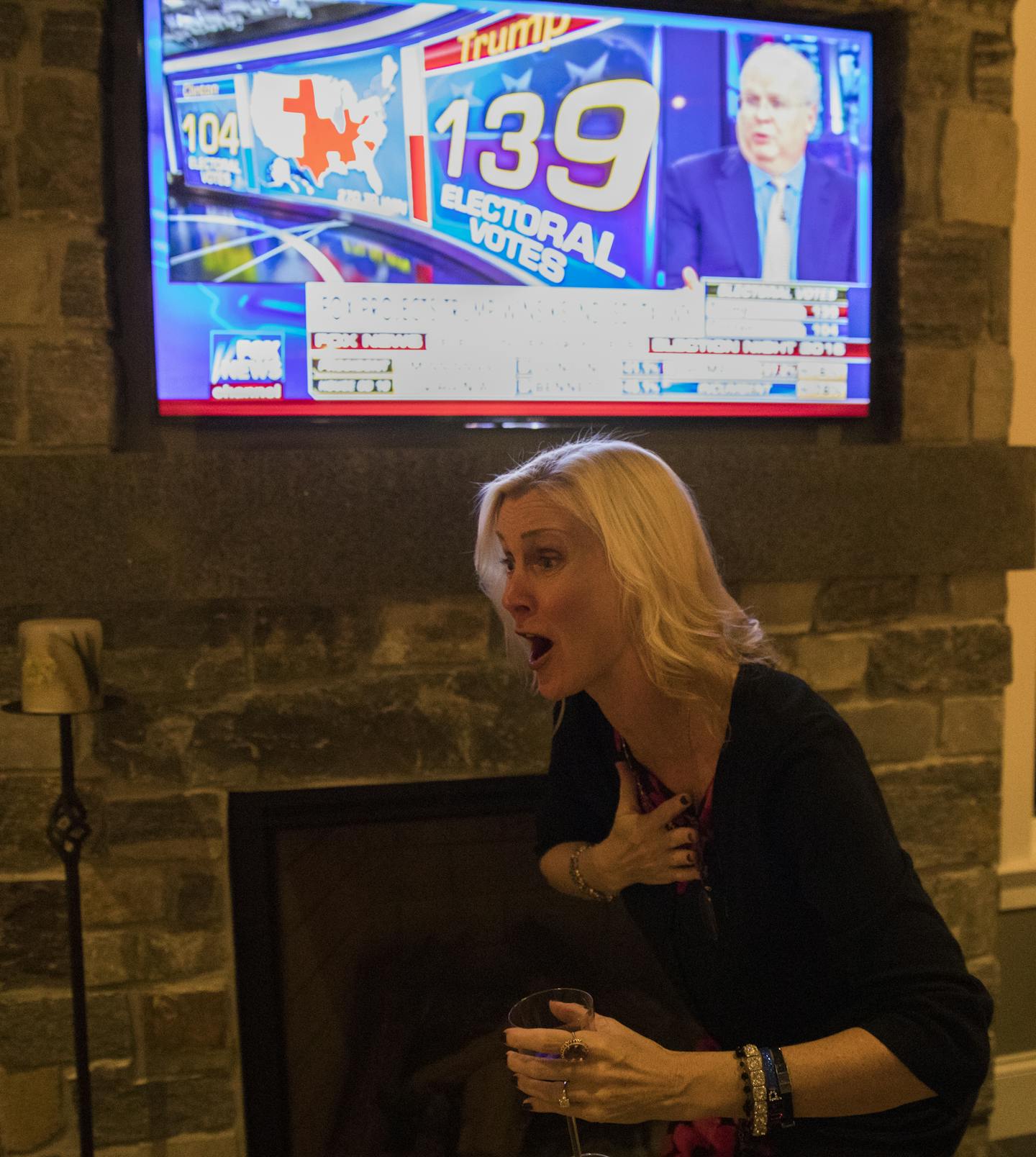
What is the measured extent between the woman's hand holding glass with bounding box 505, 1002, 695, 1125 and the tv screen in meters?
1.26

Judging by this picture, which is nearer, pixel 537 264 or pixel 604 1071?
pixel 604 1071

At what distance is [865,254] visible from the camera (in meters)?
2.09

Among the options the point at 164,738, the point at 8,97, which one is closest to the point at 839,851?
the point at 164,738

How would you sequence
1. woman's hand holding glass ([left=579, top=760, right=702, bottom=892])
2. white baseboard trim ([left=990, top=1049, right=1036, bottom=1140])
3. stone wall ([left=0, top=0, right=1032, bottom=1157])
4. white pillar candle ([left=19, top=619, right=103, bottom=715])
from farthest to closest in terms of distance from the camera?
white baseboard trim ([left=990, top=1049, right=1036, bottom=1140]) → stone wall ([left=0, top=0, right=1032, bottom=1157]) → white pillar candle ([left=19, top=619, right=103, bottom=715]) → woman's hand holding glass ([left=579, top=760, right=702, bottom=892])

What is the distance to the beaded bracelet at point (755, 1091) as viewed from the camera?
41.1 inches

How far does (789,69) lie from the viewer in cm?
202

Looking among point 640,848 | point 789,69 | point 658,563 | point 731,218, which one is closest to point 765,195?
point 731,218

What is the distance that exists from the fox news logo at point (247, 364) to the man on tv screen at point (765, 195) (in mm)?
831

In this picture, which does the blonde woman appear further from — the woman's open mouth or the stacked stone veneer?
the stacked stone veneer

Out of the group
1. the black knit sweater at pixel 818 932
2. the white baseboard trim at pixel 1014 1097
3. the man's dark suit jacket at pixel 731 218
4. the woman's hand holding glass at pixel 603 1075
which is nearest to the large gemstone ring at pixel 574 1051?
the woman's hand holding glass at pixel 603 1075

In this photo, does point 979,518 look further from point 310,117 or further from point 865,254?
point 310,117

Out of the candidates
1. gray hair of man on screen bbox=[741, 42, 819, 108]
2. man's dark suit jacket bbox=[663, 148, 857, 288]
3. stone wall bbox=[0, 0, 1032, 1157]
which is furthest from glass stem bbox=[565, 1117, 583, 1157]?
gray hair of man on screen bbox=[741, 42, 819, 108]

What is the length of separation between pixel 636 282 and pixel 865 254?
0.54 meters

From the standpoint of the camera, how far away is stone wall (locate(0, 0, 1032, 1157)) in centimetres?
175
